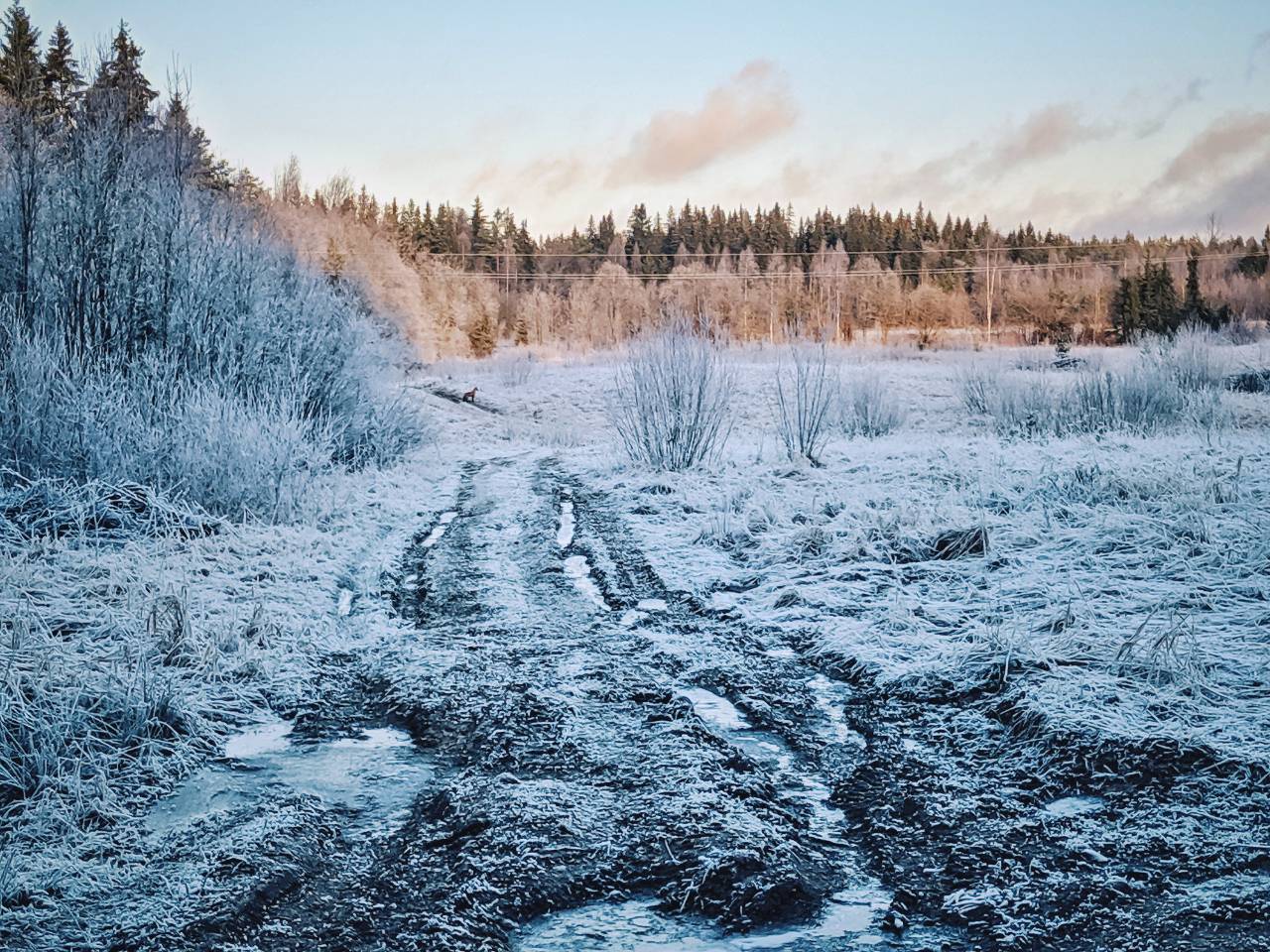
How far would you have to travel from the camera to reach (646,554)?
7824 millimetres

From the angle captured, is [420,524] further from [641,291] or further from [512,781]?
[641,291]

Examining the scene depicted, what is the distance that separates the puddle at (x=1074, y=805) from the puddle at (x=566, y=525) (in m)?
5.57

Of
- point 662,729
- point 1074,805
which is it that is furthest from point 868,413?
point 1074,805

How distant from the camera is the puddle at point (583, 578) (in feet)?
20.7

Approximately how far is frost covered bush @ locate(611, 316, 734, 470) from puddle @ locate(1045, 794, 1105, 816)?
932 centimetres

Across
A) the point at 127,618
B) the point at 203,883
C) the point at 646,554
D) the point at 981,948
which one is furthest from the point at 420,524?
the point at 981,948

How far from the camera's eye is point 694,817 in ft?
9.98

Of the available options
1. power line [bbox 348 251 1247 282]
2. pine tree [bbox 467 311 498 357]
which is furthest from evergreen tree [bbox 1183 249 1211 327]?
pine tree [bbox 467 311 498 357]

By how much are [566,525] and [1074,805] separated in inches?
266

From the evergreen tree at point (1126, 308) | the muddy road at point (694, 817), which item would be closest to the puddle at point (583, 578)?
the muddy road at point (694, 817)

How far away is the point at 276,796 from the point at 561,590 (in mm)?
3345

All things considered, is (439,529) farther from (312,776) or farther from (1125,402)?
(1125,402)

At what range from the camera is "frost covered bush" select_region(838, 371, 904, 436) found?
17.8 metres

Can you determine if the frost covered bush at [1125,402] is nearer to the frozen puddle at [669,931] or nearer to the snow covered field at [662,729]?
the snow covered field at [662,729]
